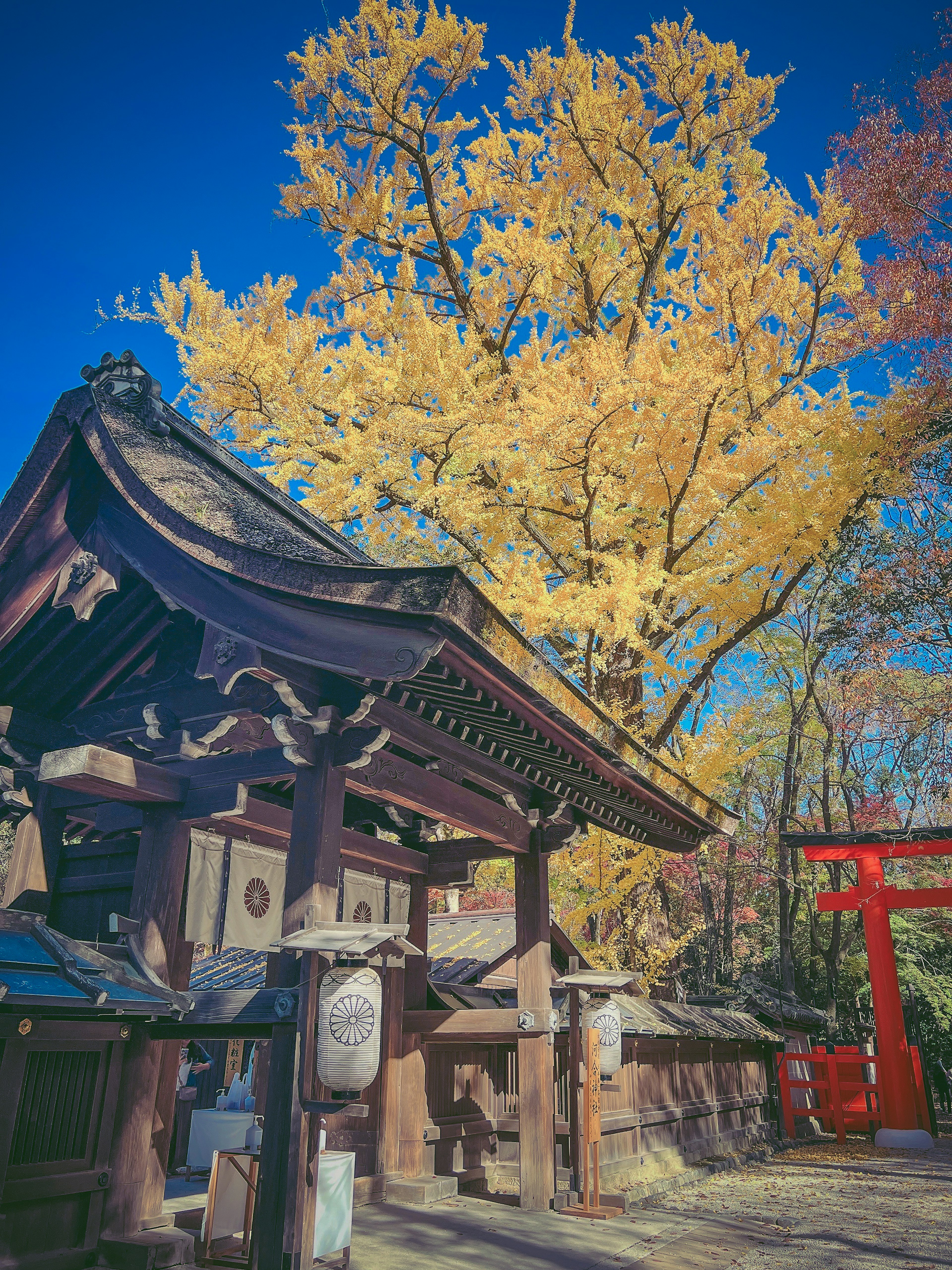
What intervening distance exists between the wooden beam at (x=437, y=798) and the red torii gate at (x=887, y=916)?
28.8 ft

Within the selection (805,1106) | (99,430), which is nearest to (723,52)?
(99,430)

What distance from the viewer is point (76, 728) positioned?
6270 mm

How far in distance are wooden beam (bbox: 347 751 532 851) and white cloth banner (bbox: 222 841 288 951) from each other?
1134 mm

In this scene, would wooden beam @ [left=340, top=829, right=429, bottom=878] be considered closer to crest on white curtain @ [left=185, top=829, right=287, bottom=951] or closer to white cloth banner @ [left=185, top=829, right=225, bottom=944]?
crest on white curtain @ [left=185, top=829, right=287, bottom=951]

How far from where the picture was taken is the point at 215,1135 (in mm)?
10852

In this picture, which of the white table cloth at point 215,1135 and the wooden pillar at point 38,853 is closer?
the wooden pillar at point 38,853

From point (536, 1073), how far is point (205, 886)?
379 centimetres

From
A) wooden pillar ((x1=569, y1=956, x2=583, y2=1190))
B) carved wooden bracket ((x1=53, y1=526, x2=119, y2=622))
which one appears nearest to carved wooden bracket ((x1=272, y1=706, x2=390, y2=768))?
carved wooden bracket ((x1=53, y1=526, x2=119, y2=622))

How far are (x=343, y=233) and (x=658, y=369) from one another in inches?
275

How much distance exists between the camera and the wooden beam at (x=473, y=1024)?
7.86m

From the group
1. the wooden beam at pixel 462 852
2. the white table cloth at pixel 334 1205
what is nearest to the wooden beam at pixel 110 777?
the white table cloth at pixel 334 1205

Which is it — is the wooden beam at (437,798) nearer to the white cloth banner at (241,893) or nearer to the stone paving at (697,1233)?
the white cloth banner at (241,893)

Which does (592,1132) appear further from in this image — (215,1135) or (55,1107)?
(215,1135)

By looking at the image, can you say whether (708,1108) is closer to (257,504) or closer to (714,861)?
(257,504)
